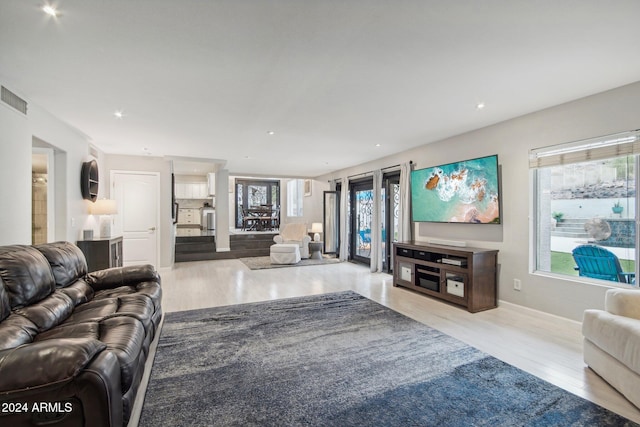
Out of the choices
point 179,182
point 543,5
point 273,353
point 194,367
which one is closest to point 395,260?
point 273,353

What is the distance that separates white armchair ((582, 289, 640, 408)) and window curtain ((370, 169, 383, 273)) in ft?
13.0

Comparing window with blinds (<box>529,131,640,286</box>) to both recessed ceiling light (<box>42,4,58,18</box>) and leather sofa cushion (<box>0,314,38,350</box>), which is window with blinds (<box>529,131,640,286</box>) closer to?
recessed ceiling light (<box>42,4,58,18</box>)

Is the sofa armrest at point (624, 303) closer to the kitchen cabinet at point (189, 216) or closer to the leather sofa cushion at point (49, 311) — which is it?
the leather sofa cushion at point (49, 311)

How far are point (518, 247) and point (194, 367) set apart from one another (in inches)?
151

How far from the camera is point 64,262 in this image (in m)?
2.59

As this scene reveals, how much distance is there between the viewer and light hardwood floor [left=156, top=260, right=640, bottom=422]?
2273mm

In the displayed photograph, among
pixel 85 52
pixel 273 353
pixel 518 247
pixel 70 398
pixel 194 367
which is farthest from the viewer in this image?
pixel 518 247

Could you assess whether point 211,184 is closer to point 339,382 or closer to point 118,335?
point 118,335

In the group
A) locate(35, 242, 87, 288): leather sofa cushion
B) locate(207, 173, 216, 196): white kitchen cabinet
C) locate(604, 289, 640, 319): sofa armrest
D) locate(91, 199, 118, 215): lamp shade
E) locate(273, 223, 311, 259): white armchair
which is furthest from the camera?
locate(207, 173, 216, 196): white kitchen cabinet

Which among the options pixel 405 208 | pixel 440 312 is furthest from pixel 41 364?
pixel 405 208

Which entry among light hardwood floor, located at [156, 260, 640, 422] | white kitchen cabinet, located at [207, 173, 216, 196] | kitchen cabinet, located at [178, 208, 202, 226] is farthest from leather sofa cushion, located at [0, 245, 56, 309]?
kitchen cabinet, located at [178, 208, 202, 226]

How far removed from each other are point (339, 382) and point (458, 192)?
3229 mm

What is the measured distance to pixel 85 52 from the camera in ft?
7.27

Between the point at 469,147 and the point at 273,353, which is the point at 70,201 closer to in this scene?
the point at 273,353
